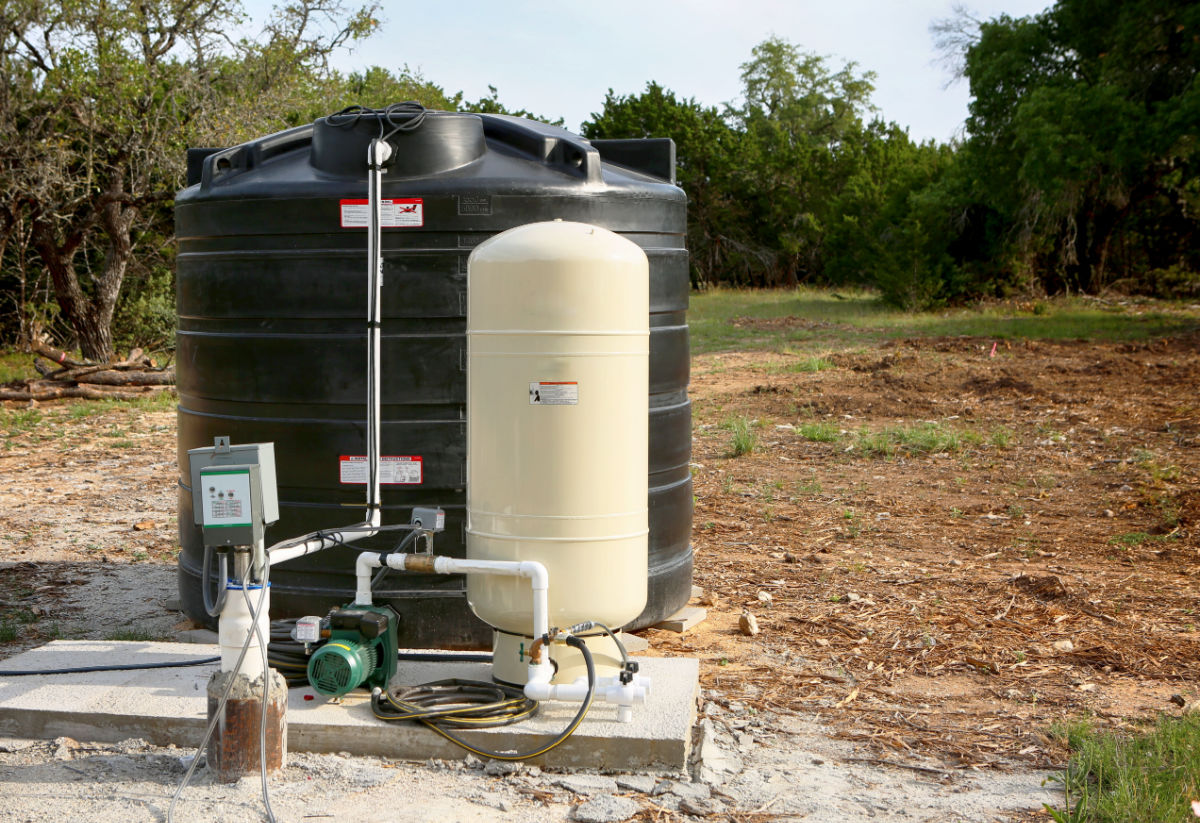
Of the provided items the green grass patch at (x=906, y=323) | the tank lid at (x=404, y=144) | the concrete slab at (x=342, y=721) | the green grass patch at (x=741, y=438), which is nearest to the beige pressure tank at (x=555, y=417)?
the concrete slab at (x=342, y=721)

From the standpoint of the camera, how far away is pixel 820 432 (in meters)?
11.0

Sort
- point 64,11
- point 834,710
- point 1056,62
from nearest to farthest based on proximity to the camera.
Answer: point 834,710, point 64,11, point 1056,62

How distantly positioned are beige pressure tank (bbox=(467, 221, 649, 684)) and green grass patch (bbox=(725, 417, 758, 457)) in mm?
6431

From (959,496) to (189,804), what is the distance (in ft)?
21.5

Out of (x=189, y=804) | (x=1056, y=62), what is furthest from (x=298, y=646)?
(x=1056, y=62)

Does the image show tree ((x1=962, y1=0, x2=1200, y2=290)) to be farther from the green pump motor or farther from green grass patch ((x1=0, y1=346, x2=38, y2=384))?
the green pump motor

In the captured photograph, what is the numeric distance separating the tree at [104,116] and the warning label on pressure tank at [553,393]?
1390 centimetres

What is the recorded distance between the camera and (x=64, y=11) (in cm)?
1577

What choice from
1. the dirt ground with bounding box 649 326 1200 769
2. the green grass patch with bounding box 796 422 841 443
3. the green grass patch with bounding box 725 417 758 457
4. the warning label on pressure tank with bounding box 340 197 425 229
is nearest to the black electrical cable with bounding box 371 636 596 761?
the dirt ground with bounding box 649 326 1200 769

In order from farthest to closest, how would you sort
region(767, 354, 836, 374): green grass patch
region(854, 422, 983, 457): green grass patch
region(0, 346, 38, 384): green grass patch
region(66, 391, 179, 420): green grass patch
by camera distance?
region(767, 354, 836, 374): green grass patch
region(0, 346, 38, 384): green grass patch
region(66, 391, 179, 420): green grass patch
region(854, 422, 983, 457): green grass patch

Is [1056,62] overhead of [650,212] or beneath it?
overhead

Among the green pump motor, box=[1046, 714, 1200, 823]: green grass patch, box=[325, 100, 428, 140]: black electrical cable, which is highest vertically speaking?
box=[325, 100, 428, 140]: black electrical cable

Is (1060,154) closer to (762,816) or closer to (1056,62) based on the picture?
(1056,62)

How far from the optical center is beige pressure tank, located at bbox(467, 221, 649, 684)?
3.79 metres
